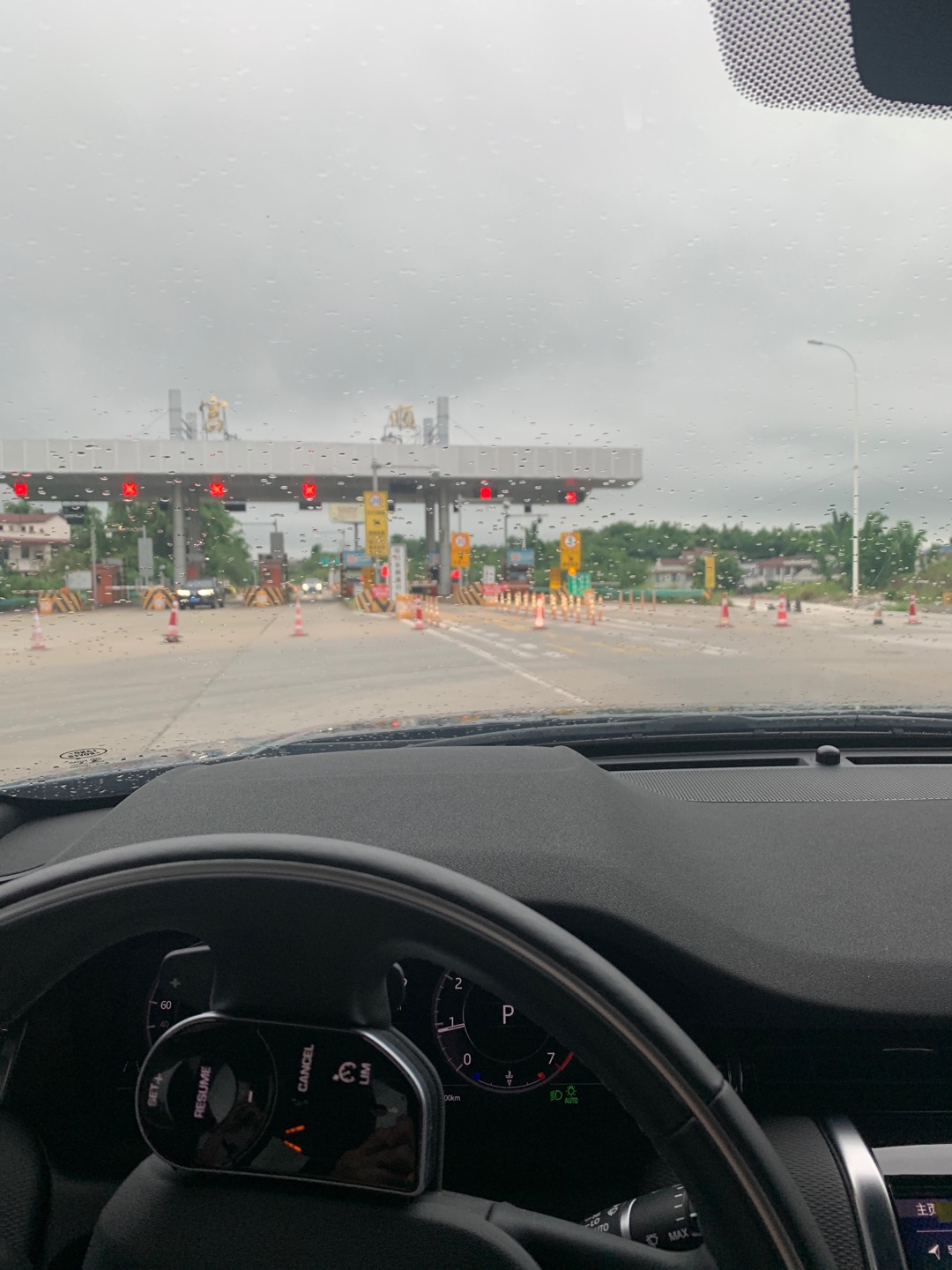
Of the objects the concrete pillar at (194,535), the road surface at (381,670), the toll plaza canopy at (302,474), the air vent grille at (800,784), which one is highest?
the toll plaza canopy at (302,474)

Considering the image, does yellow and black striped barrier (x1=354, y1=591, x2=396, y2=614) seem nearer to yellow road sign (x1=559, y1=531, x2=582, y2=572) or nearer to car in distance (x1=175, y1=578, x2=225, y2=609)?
car in distance (x1=175, y1=578, x2=225, y2=609)

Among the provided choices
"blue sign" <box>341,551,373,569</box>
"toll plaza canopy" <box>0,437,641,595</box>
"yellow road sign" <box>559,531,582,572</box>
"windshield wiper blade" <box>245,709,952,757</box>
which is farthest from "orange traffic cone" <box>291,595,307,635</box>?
"windshield wiper blade" <box>245,709,952,757</box>

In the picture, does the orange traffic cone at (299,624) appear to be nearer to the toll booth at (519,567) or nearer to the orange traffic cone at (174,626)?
the orange traffic cone at (174,626)

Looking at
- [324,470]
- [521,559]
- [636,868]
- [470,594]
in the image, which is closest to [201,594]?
[324,470]

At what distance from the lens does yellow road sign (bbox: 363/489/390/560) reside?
4418mm

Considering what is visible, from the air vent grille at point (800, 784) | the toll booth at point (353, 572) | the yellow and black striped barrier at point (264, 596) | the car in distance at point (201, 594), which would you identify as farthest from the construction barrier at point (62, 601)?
the air vent grille at point (800, 784)

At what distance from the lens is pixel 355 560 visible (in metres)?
4.80

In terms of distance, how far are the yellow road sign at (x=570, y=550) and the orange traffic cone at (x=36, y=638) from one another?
2.11m

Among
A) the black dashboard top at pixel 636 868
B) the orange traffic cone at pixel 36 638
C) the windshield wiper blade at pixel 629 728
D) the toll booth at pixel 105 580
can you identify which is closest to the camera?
the black dashboard top at pixel 636 868

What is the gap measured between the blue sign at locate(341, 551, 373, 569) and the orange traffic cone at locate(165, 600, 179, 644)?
2.61 ft

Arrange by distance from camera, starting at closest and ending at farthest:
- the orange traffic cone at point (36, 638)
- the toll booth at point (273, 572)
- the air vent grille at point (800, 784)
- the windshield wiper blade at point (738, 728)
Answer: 1. the air vent grille at point (800, 784)
2. the windshield wiper blade at point (738, 728)
3. the orange traffic cone at point (36, 638)
4. the toll booth at point (273, 572)

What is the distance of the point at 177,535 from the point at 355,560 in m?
1.05

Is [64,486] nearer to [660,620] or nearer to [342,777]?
[342,777]

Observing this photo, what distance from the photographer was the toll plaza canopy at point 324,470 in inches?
151
